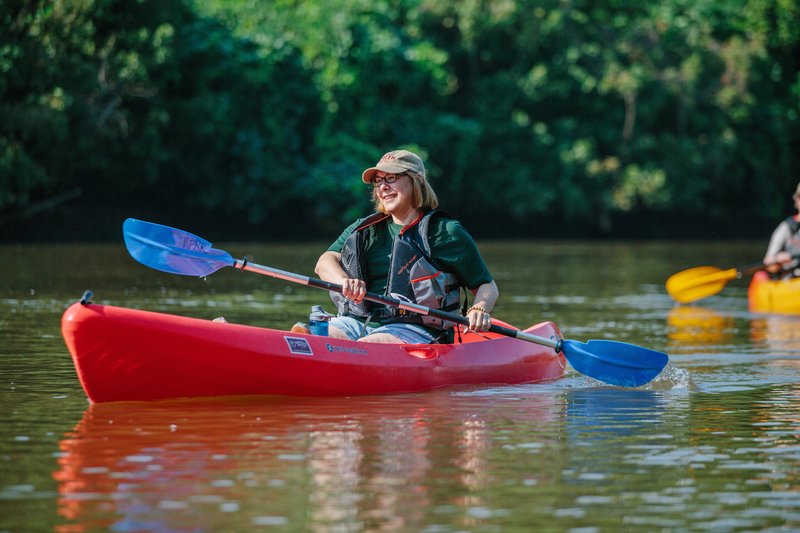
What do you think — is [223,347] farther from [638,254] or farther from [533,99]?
[533,99]

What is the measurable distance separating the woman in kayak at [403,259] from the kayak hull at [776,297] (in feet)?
26.7

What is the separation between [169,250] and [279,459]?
7.12 ft

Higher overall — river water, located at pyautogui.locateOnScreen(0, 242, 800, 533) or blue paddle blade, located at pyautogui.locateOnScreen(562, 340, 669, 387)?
blue paddle blade, located at pyautogui.locateOnScreen(562, 340, 669, 387)

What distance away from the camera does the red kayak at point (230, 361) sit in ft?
23.7

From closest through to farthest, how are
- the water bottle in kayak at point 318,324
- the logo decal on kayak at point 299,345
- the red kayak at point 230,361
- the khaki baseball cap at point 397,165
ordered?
the red kayak at point 230,361 → the logo decal on kayak at point 299,345 → the khaki baseball cap at point 397,165 → the water bottle in kayak at point 318,324

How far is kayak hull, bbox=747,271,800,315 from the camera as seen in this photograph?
15.8 meters

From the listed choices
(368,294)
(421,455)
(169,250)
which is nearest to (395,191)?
(368,294)

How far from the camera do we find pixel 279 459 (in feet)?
20.3

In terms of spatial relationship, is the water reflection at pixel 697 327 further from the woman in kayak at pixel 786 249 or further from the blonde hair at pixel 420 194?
the blonde hair at pixel 420 194

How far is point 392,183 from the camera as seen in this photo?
8.16 m

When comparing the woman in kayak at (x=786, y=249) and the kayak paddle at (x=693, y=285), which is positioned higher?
the woman in kayak at (x=786, y=249)

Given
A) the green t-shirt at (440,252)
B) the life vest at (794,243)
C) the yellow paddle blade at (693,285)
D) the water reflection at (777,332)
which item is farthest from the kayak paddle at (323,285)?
the yellow paddle blade at (693,285)

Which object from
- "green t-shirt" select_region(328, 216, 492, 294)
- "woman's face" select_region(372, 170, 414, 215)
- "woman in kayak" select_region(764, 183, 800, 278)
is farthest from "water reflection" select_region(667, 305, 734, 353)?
"woman's face" select_region(372, 170, 414, 215)

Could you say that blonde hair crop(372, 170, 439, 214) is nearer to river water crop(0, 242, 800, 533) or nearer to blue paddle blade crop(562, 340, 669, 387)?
river water crop(0, 242, 800, 533)
